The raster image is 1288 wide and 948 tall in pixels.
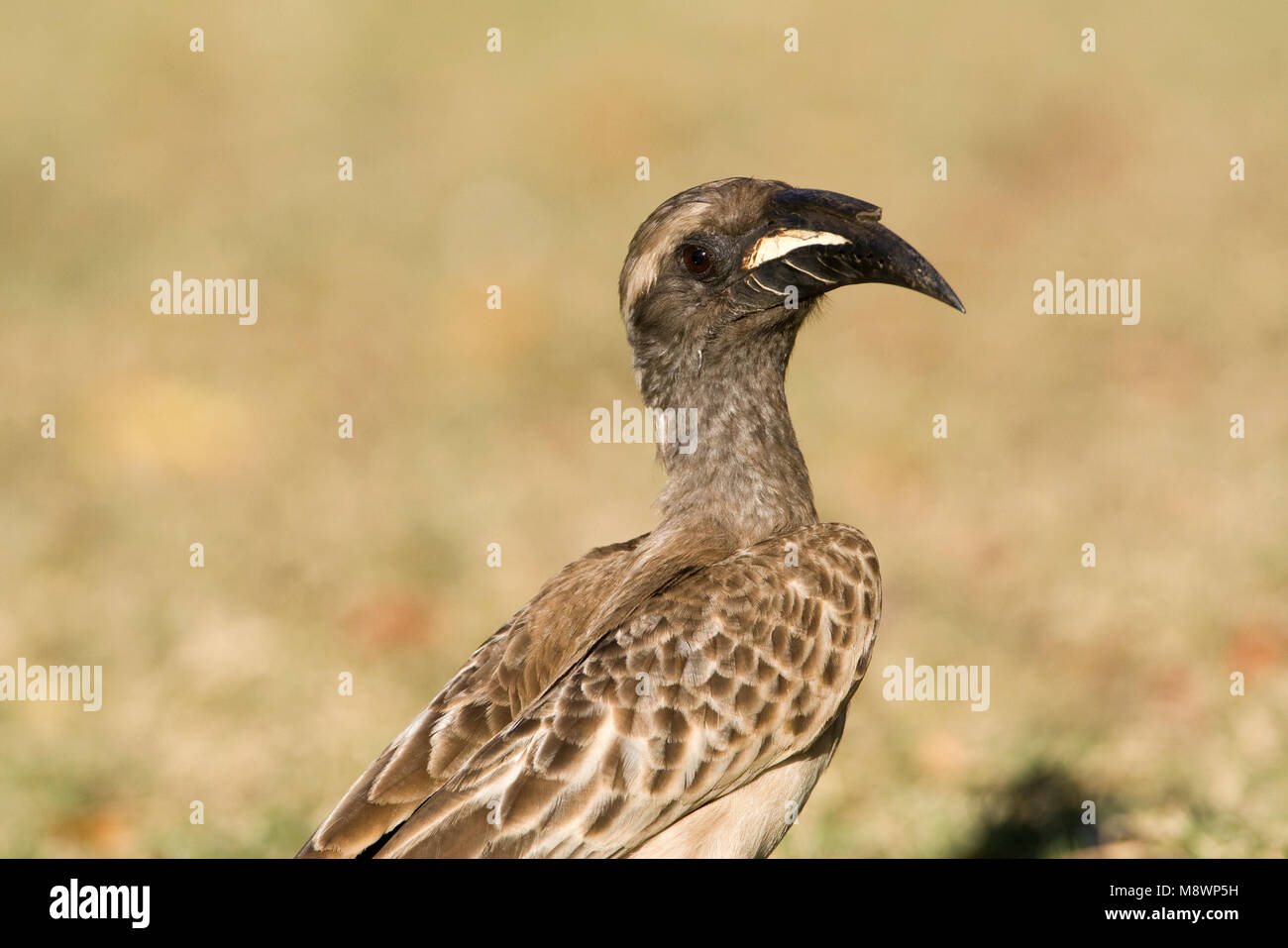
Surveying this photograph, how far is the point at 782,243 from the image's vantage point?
15.6ft

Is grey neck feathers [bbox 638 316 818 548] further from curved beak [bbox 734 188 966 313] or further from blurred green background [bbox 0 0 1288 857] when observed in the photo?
blurred green background [bbox 0 0 1288 857]

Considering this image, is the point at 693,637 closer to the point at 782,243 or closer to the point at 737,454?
the point at 737,454

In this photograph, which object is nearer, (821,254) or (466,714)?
(466,714)

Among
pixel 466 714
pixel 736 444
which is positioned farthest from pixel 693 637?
pixel 736 444

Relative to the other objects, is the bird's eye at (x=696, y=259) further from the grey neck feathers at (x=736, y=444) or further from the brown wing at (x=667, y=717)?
the brown wing at (x=667, y=717)

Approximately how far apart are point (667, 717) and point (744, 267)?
4.85 ft

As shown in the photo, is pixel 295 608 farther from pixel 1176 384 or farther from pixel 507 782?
pixel 1176 384

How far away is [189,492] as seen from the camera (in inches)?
361

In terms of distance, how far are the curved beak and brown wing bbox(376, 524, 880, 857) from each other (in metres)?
0.84

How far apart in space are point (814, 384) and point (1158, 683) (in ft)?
12.7

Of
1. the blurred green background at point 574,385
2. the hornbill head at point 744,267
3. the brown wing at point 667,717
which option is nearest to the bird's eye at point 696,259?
the hornbill head at point 744,267

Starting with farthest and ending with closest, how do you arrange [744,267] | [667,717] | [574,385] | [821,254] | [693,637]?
[574,385] → [744,267] → [821,254] → [693,637] → [667,717]
